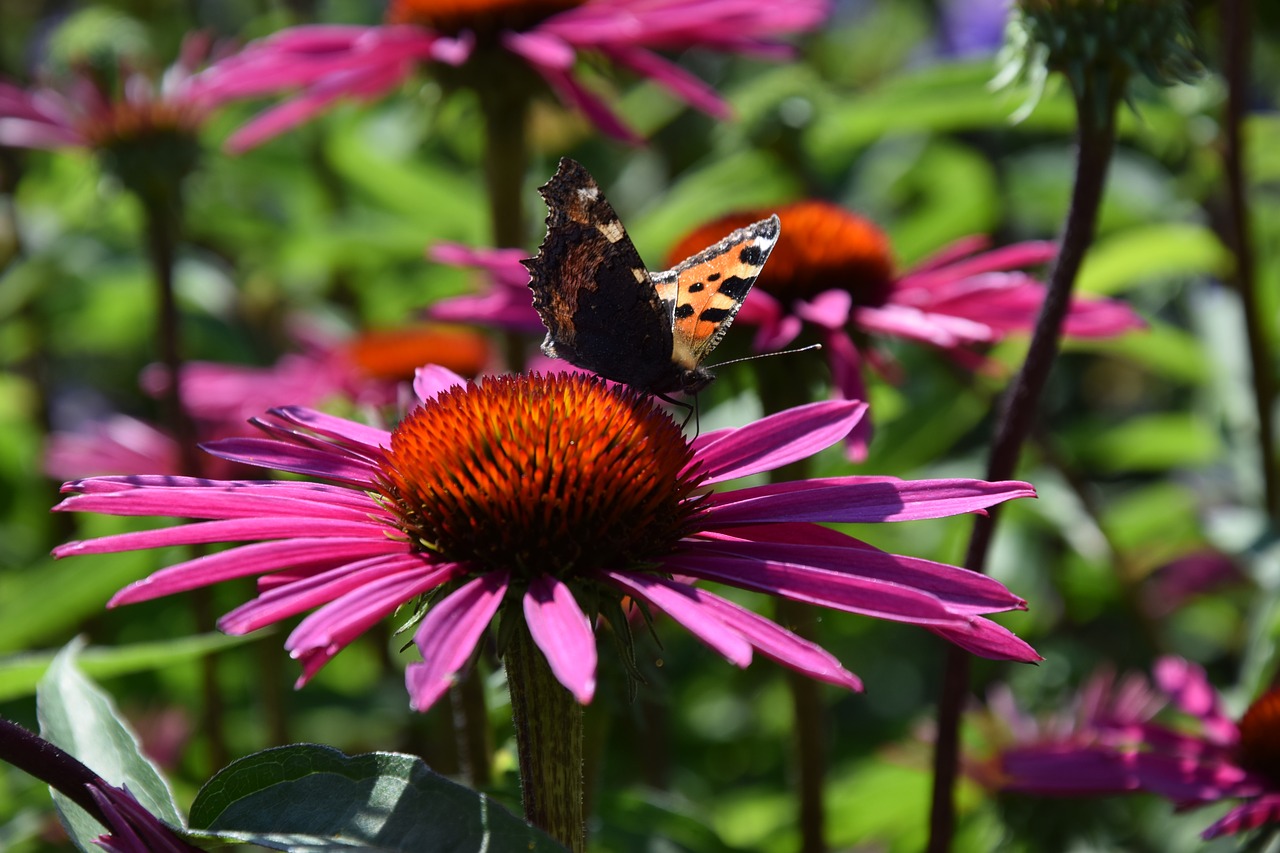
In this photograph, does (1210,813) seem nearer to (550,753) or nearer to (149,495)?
(550,753)

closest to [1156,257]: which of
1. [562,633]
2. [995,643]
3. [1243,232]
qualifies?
[1243,232]

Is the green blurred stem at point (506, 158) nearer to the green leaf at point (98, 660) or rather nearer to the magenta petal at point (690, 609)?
the green leaf at point (98, 660)

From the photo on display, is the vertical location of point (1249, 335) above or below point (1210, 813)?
above

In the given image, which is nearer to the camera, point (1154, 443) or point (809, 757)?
point (809, 757)

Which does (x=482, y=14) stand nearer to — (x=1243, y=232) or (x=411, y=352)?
(x=411, y=352)

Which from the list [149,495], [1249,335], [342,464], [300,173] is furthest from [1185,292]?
[149,495]

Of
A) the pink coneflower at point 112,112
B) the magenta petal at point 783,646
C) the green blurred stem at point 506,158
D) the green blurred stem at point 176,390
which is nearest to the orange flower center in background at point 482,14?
the green blurred stem at point 506,158
